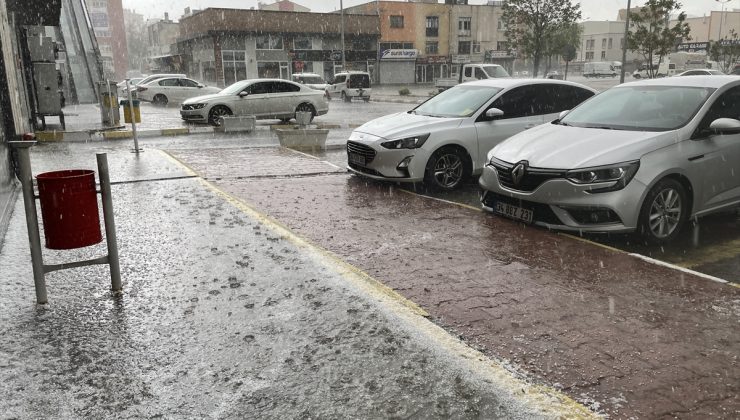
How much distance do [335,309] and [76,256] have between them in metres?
2.86

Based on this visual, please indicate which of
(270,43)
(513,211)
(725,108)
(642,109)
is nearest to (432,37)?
(270,43)

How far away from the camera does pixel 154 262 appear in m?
5.26

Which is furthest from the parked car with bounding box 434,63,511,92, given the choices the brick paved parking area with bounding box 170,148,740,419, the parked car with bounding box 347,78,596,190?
the brick paved parking area with bounding box 170,148,740,419

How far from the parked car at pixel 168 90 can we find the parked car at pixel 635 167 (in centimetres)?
2521

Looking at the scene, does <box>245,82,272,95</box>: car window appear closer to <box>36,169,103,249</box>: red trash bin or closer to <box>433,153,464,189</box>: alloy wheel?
<box>433,153,464,189</box>: alloy wheel

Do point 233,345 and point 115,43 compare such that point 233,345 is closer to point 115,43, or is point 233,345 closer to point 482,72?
point 482,72

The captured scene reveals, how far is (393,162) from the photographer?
822cm

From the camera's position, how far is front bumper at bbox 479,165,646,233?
18.3ft

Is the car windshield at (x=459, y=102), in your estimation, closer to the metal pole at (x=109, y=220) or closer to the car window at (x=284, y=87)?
the metal pole at (x=109, y=220)

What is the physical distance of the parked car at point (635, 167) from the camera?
5.65 meters

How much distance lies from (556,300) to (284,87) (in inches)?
627

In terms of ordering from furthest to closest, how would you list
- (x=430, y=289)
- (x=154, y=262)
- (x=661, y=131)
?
(x=661, y=131)
(x=154, y=262)
(x=430, y=289)

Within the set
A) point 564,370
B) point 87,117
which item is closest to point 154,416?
point 564,370

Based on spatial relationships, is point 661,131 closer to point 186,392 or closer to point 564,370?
point 564,370
